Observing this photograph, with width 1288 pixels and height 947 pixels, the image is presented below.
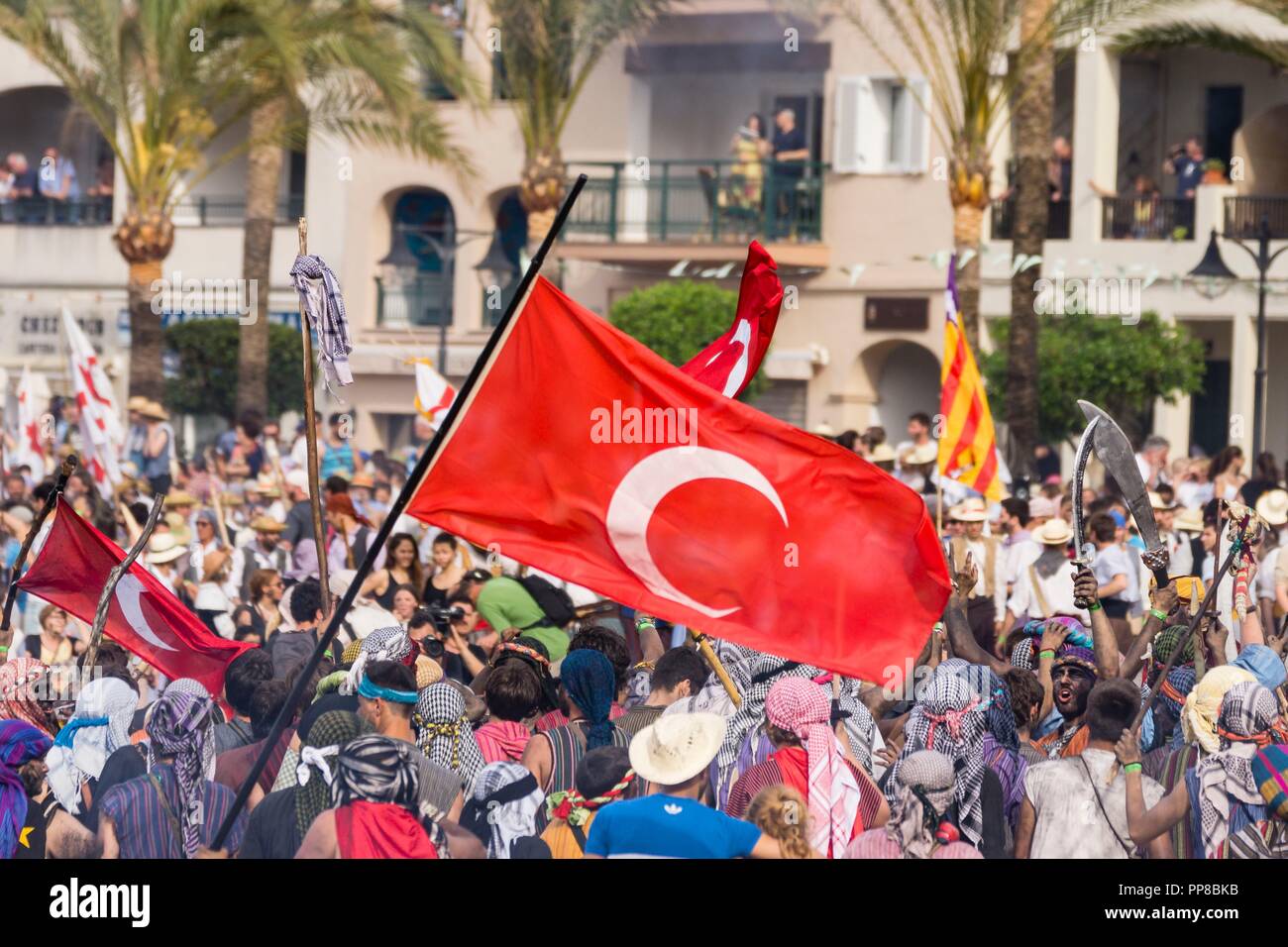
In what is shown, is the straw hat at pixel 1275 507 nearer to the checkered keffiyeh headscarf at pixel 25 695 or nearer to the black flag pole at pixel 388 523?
the black flag pole at pixel 388 523

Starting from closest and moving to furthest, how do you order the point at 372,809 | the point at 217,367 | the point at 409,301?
the point at 372,809
the point at 217,367
the point at 409,301

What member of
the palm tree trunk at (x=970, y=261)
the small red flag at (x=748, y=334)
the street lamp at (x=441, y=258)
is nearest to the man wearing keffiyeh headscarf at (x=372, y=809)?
the small red flag at (x=748, y=334)

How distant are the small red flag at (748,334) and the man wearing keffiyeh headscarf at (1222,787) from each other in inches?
85.1

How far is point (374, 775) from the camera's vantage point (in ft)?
18.4

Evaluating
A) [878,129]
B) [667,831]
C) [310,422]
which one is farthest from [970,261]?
[667,831]

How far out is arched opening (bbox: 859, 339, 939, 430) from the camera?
2884cm

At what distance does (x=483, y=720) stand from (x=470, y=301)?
913 inches

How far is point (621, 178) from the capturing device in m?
29.0

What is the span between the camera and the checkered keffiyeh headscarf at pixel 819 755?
6.15 m

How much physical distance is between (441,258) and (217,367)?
358 centimetres

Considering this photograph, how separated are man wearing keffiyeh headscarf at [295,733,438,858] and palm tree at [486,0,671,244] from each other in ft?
63.9

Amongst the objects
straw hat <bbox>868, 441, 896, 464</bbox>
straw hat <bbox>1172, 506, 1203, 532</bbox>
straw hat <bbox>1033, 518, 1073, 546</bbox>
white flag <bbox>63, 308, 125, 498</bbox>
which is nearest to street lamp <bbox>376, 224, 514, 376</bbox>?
white flag <bbox>63, 308, 125, 498</bbox>

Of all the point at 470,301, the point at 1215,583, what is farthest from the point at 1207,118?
the point at 1215,583

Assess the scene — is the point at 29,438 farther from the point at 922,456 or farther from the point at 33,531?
the point at 33,531
